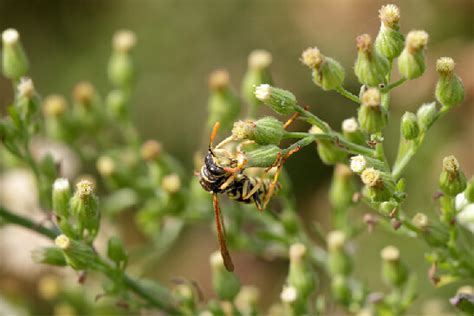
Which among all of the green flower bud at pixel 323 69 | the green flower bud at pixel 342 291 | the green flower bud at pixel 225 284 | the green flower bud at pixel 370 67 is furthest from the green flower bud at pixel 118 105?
the green flower bud at pixel 370 67

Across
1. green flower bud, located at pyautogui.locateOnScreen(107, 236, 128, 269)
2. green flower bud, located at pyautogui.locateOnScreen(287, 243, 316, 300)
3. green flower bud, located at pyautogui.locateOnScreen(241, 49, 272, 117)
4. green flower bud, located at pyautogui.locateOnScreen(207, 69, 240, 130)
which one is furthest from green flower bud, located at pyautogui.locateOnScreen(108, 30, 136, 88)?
green flower bud, located at pyautogui.locateOnScreen(287, 243, 316, 300)

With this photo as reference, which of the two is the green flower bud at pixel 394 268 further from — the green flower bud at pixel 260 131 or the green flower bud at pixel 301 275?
the green flower bud at pixel 260 131

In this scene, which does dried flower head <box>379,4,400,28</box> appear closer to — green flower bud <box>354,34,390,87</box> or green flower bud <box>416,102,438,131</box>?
green flower bud <box>354,34,390,87</box>

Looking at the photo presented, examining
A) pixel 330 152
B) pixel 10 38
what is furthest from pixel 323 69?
pixel 10 38

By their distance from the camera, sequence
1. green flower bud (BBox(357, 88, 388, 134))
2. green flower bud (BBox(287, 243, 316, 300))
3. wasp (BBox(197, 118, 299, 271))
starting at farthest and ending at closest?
green flower bud (BBox(287, 243, 316, 300))
wasp (BBox(197, 118, 299, 271))
green flower bud (BBox(357, 88, 388, 134))

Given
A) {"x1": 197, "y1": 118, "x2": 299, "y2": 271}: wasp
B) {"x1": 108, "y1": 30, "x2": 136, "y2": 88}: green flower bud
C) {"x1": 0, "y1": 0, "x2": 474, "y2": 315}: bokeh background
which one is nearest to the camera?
{"x1": 197, "y1": 118, "x2": 299, "y2": 271}: wasp

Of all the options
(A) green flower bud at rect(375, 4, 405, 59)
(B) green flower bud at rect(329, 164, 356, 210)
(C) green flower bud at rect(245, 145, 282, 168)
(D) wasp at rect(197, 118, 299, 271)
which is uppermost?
(B) green flower bud at rect(329, 164, 356, 210)

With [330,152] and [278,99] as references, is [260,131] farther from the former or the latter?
[330,152]
